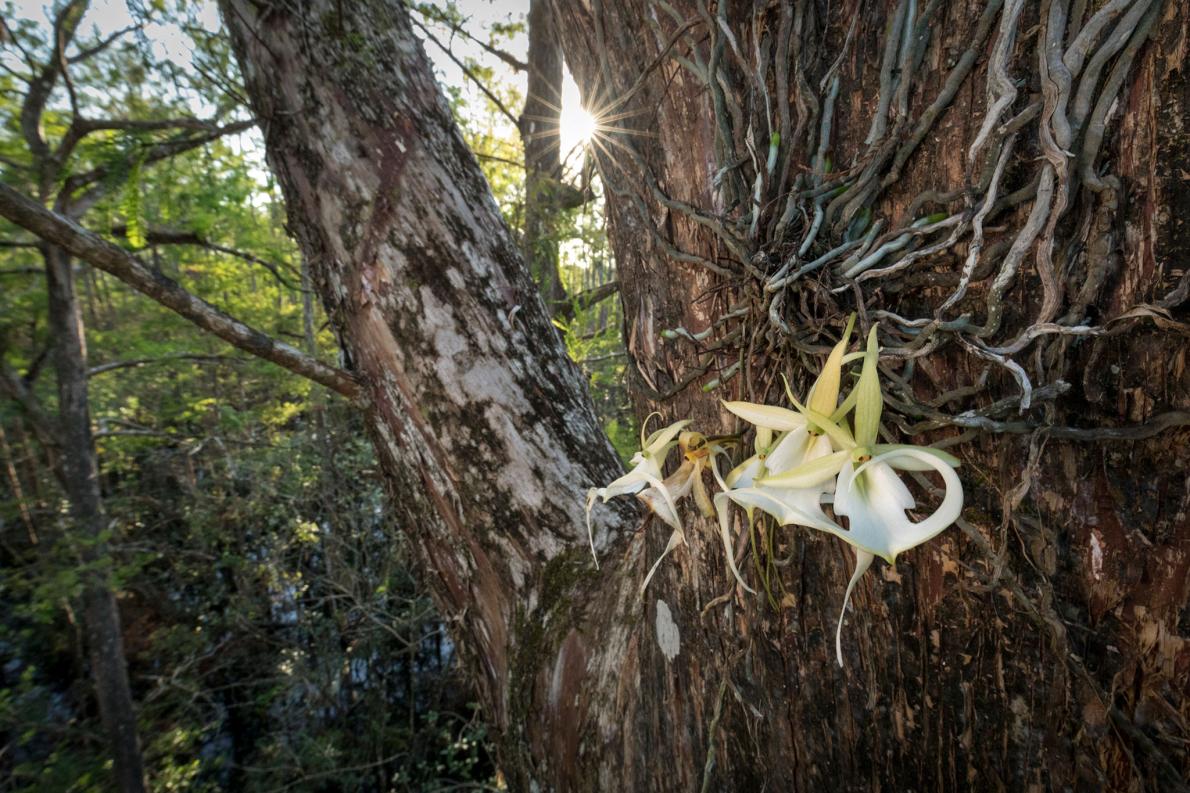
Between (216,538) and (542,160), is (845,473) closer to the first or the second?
(542,160)

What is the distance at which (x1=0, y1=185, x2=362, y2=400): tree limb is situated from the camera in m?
1.32

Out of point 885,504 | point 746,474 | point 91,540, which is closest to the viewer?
point 885,504

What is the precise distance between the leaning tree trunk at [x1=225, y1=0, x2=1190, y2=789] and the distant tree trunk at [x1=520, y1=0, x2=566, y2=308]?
6.66ft

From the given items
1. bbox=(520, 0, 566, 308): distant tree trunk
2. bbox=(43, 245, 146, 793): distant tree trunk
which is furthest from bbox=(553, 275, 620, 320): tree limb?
bbox=(43, 245, 146, 793): distant tree trunk

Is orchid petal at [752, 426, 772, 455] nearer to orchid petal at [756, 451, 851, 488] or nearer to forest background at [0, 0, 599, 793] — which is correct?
orchid petal at [756, 451, 851, 488]

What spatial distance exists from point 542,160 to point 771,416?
144 inches

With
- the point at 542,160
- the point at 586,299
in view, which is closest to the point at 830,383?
the point at 586,299

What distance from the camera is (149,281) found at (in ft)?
4.66

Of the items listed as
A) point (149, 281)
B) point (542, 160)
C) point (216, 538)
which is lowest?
point (216, 538)

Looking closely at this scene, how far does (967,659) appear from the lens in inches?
23.2

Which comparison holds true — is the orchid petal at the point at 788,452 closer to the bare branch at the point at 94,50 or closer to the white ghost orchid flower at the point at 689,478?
the white ghost orchid flower at the point at 689,478

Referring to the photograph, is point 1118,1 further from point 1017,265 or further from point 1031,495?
point 1031,495

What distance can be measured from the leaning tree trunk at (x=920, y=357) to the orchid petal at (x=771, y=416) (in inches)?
5.2

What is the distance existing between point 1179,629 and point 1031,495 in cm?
15
